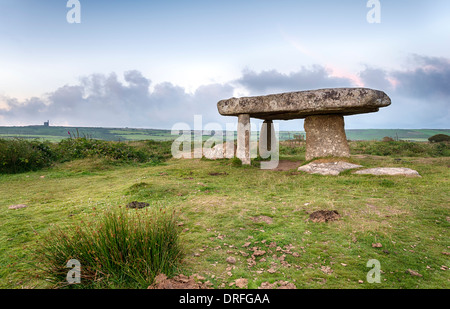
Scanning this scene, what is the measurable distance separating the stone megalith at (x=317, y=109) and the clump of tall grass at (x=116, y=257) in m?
8.84

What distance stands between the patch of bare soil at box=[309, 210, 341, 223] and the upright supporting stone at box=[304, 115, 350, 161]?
7192 millimetres

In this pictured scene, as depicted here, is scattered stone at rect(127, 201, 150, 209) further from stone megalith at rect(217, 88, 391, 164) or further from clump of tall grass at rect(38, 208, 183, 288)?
stone megalith at rect(217, 88, 391, 164)

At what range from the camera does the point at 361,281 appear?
10.3 ft

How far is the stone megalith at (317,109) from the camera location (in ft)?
33.2

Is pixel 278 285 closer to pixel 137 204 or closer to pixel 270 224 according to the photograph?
pixel 270 224

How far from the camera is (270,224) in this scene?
4.87 meters

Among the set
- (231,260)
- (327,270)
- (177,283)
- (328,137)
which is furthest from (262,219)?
(328,137)

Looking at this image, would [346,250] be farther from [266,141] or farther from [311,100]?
[266,141]

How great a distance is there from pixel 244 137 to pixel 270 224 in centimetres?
773

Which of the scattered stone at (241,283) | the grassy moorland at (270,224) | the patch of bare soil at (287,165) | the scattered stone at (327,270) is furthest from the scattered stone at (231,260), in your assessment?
the patch of bare soil at (287,165)

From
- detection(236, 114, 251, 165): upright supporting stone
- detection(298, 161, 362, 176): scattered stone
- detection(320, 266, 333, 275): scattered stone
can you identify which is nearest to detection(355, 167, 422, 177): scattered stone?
detection(298, 161, 362, 176): scattered stone

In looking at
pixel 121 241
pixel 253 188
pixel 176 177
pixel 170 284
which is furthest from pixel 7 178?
pixel 170 284

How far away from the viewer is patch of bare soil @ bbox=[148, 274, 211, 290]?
284 centimetres

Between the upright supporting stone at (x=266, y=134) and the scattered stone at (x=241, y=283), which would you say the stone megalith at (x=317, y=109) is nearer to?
the upright supporting stone at (x=266, y=134)
